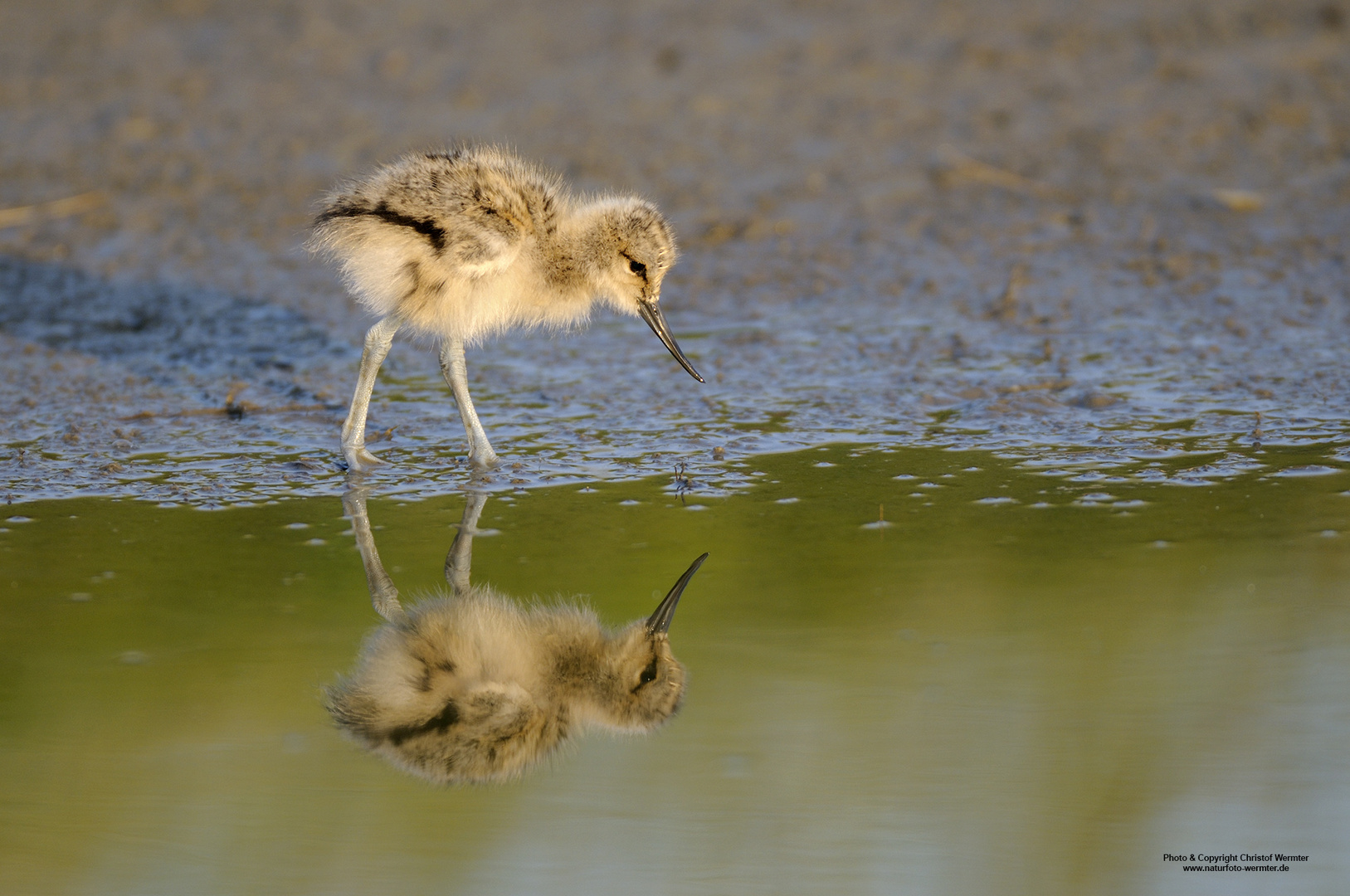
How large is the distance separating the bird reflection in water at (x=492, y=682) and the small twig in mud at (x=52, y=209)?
14.8 ft

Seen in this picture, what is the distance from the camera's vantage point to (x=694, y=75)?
8.76 metres

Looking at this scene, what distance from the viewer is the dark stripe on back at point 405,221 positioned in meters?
4.46

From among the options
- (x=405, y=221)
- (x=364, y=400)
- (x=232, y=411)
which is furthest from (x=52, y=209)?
(x=405, y=221)

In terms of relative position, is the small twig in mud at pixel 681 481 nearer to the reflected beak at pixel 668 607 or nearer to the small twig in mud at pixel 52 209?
the reflected beak at pixel 668 607

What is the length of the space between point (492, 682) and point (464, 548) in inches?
29.8

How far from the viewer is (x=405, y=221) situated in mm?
4477

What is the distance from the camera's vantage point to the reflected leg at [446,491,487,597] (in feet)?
12.4

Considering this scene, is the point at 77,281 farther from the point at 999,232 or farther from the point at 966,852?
the point at 966,852

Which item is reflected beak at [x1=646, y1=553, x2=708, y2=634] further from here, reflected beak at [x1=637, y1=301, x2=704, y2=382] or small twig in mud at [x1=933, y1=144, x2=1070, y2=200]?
small twig in mud at [x1=933, y1=144, x2=1070, y2=200]

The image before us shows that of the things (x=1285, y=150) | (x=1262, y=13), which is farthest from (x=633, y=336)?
(x=1262, y=13)

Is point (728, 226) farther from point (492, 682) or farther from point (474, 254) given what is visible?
point (492, 682)

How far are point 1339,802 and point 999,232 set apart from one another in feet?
14.6

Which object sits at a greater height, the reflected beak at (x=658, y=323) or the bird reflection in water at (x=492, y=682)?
the reflected beak at (x=658, y=323)

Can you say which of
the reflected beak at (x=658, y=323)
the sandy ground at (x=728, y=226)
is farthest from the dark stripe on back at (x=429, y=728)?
the reflected beak at (x=658, y=323)
